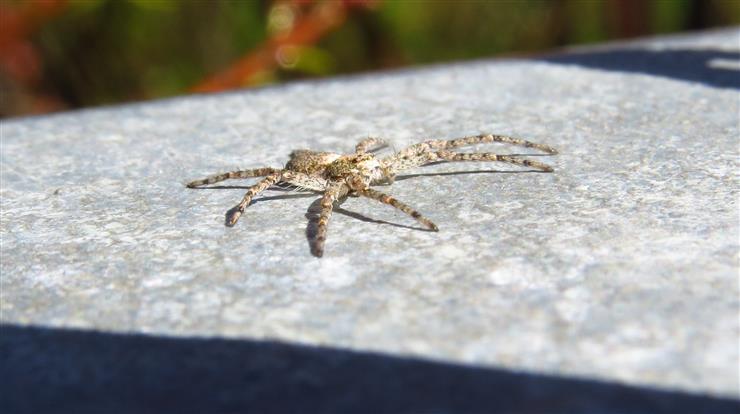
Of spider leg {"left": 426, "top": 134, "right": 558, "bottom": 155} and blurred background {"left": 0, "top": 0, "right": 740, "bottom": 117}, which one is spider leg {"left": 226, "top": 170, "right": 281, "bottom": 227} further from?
blurred background {"left": 0, "top": 0, "right": 740, "bottom": 117}

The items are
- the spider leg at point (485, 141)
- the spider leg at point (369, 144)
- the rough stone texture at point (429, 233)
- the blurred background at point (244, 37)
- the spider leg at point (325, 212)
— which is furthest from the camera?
the blurred background at point (244, 37)

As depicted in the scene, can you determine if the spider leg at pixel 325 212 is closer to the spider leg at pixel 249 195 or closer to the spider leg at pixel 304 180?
the spider leg at pixel 304 180

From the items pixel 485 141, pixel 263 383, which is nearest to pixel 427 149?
pixel 485 141

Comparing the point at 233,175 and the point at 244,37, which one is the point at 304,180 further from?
the point at 244,37

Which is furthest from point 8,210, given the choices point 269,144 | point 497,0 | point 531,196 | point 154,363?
point 497,0

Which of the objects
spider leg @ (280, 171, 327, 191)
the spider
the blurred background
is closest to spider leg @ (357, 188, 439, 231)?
the spider

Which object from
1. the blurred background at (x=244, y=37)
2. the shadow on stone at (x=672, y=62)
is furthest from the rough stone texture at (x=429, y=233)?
the blurred background at (x=244, y=37)

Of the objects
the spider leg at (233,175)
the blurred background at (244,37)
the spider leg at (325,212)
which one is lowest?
the blurred background at (244,37)
